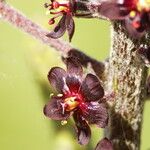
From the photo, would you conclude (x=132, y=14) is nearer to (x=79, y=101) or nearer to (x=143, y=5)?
(x=143, y=5)

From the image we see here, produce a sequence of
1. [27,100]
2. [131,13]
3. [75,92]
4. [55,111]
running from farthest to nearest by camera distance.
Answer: [27,100], [75,92], [55,111], [131,13]

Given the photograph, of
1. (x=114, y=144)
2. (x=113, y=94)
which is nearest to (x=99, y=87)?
(x=113, y=94)

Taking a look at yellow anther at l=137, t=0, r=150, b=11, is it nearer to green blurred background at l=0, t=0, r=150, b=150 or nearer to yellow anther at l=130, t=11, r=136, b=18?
yellow anther at l=130, t=11, r=136, b=18

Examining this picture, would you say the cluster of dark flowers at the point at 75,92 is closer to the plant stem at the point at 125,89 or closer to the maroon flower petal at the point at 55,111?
the maroon flower petal at the point at 55,111

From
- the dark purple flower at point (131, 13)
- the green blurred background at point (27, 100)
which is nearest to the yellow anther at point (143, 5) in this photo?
the dark purple flower at point (131, 13)

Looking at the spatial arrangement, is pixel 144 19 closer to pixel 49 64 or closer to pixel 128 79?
pixel 128 79

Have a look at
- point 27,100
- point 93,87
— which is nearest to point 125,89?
point 93,87
